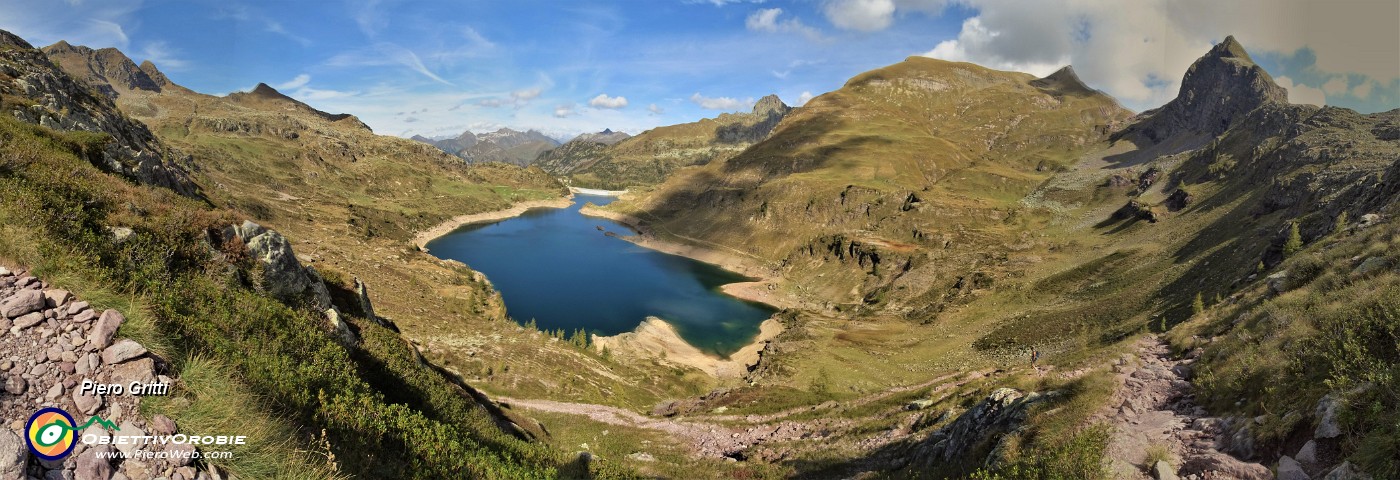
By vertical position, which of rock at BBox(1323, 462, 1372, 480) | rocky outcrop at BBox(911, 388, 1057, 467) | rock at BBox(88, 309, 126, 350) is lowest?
rocky outcrop at BBox(911, 388, 1057, 467)

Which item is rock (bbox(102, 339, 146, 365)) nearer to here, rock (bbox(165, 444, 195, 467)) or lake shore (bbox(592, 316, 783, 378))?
rock (bbox(165, 444, 195, 467))

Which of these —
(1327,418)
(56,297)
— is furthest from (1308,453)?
(56,297)

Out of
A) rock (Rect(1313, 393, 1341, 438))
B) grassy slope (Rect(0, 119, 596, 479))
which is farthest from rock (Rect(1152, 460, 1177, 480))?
grassy slope (Rect(0, 119, 596, 479))

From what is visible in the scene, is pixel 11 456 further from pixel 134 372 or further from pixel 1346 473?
pixel 1346 473

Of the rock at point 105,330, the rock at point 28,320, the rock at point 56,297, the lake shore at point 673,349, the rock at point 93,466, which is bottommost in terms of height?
the lake shore at point 673,349

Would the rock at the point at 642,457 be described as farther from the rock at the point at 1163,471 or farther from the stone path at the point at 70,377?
the stone path at the point at 70,377

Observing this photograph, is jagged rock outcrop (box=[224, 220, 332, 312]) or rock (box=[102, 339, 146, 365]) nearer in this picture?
rock (box=[102, 339, 146, 365])

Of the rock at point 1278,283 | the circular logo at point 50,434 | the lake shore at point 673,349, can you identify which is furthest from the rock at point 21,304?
the lake shore at point 673,349
